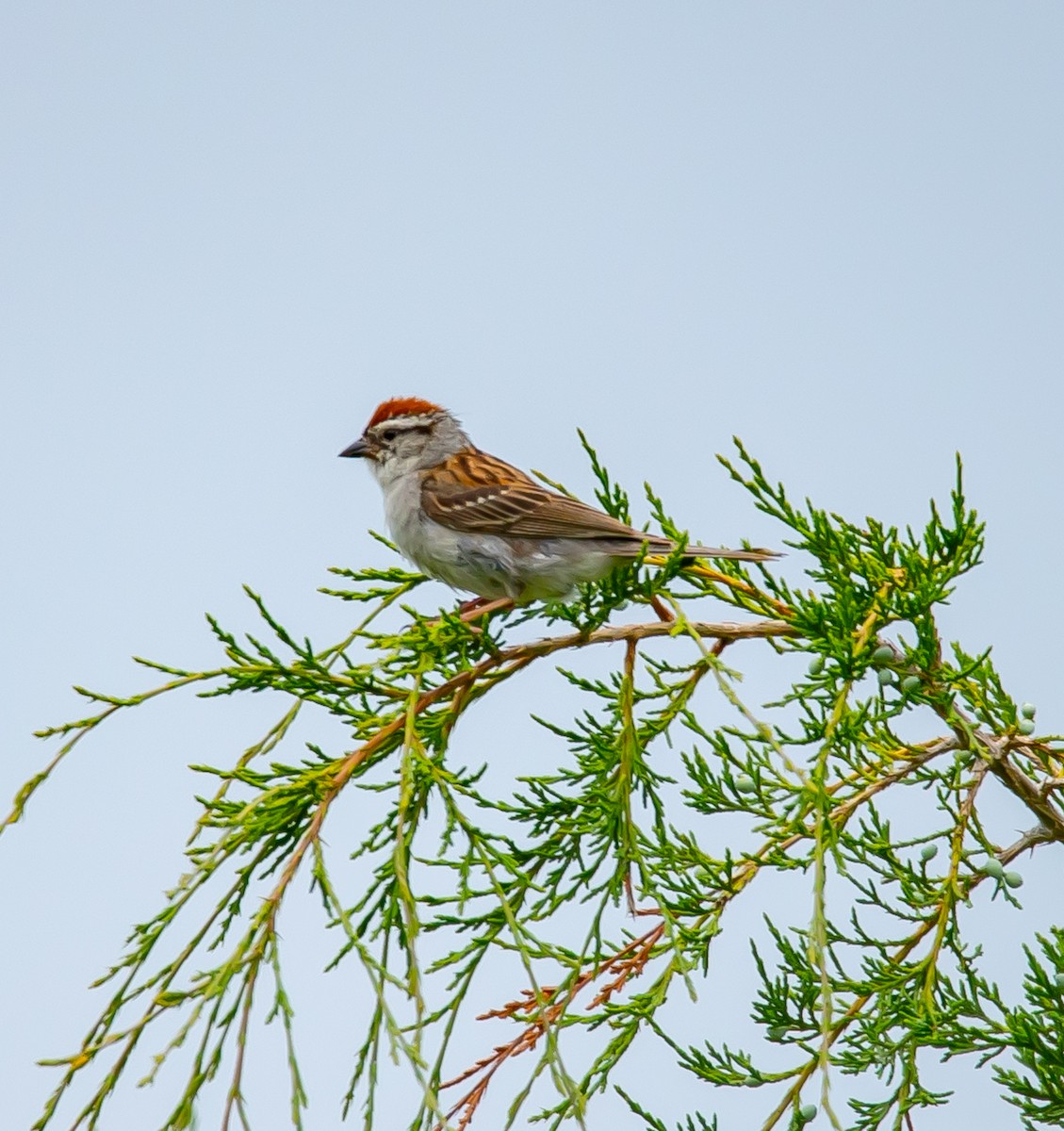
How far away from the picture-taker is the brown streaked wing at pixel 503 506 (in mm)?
3943

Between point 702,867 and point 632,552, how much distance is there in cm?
107

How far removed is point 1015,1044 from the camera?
301 centimetres

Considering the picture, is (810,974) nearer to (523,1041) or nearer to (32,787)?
(523,1041)

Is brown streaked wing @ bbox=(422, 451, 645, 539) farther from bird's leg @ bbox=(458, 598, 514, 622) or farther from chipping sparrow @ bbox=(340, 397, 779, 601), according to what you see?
bird's leg @ bbox=(458, 598, 514, 622)

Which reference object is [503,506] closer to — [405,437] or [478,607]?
[478,607]

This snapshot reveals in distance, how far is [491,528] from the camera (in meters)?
4.26

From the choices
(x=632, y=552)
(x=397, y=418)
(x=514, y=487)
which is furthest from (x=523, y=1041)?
(x=397, y=418)

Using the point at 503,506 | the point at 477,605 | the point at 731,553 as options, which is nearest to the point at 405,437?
the point at 503,506

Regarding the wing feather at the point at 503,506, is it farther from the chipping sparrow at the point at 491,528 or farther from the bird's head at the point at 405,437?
the bird's head at the point at 405,437

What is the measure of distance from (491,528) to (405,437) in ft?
2.90

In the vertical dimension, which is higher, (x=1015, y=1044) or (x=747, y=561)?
(x=747, y=561)

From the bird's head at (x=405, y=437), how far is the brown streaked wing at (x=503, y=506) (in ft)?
0.60

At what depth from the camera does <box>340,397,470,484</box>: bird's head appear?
4949mm

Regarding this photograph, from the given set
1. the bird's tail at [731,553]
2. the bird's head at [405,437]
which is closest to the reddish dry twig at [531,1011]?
the bird's tail at [731,553]
